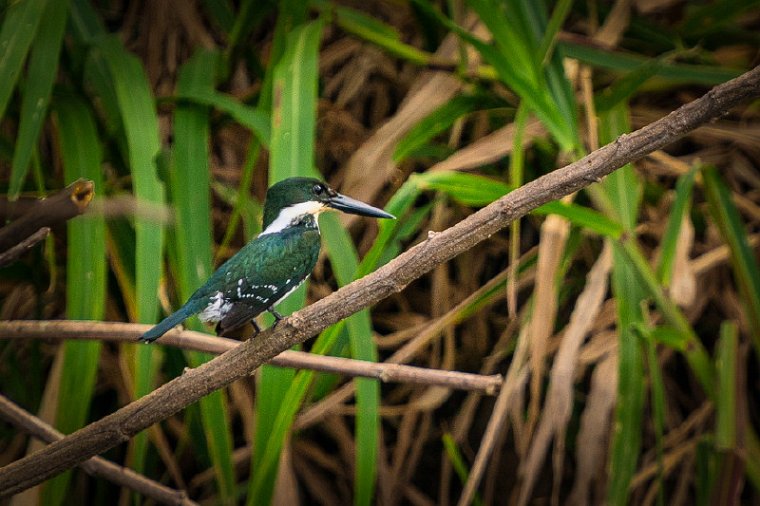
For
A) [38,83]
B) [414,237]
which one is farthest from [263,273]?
[414,237]

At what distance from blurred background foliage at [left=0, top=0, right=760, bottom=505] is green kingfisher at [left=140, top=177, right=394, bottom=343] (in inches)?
4.5

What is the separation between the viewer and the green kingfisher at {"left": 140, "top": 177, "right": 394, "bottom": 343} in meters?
0.99

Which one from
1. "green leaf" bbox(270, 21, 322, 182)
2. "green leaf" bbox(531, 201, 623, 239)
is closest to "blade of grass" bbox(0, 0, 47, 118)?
"green leaf" bbox(270, 21, 322, 182)

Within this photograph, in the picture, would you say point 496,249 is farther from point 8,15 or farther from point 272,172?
point 8,15

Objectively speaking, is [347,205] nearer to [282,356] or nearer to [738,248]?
[282,356]

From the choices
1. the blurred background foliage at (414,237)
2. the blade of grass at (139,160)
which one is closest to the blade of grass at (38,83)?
the blurred background foliage at (414,237)

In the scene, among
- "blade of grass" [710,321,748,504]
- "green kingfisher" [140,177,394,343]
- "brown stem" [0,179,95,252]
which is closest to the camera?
"brown stem" [0,179,95,252]

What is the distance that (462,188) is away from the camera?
4.12 feet

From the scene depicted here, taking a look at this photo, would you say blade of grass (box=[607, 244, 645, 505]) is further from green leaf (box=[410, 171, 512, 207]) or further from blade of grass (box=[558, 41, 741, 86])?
blade of grass (box=[558, 41, 741, 86])

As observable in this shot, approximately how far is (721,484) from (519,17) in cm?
83

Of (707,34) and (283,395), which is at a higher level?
(707,34)

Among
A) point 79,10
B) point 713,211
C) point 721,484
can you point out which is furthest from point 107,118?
point 721,484

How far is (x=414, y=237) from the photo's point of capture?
1.92 m

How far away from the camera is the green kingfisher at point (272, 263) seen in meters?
0.99
